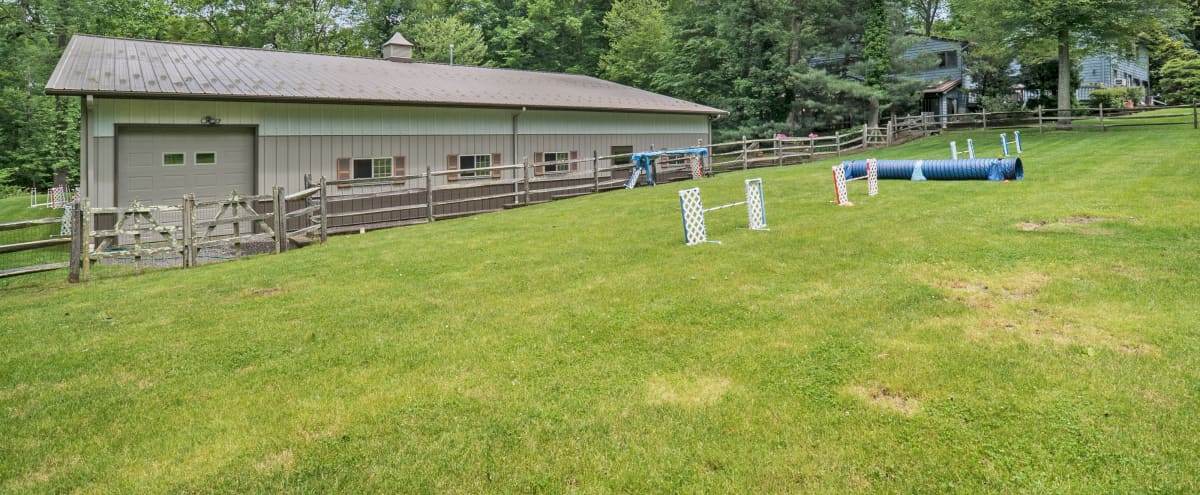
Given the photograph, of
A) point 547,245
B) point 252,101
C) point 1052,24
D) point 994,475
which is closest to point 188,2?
point 252,101

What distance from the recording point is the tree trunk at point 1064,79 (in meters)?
27.2

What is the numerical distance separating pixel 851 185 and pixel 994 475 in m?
13.2

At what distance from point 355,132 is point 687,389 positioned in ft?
49.4

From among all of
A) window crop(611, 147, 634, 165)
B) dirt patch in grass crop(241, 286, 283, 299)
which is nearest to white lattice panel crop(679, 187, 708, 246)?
dirt patch in grass crop(241, 286, 283, 299)

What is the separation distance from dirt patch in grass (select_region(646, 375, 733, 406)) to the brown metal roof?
14006 mm

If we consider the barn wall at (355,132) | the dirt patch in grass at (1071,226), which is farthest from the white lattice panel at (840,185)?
the barn wall at (355,132)

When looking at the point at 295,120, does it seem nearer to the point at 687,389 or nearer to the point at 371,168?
the point at 371,168

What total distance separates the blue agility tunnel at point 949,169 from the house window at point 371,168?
12.0 meters

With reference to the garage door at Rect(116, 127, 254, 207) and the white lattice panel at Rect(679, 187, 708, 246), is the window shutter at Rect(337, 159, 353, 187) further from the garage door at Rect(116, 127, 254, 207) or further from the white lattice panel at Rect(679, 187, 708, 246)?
the white lattice panel at Rect(679, 187, 708, 246)

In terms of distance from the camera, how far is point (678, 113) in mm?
24422

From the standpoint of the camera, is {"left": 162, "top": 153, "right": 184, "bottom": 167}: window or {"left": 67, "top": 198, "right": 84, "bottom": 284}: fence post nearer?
{"left": 67, "top": 198, "right": 84, "bottom": 284}: fence post

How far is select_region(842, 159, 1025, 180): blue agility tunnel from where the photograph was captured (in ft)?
48.2

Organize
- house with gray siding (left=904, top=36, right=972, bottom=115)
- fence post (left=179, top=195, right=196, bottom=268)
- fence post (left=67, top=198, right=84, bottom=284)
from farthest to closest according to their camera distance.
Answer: house with gray siding (left=904, top=36, right=972, bottom=115)
fence post (left=179, top=195, right=196, bottom=268)
fence post (left=67, top=198, right=84, bottom=284)

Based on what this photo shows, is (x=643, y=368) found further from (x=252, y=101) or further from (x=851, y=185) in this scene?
(x=252, y=101)
